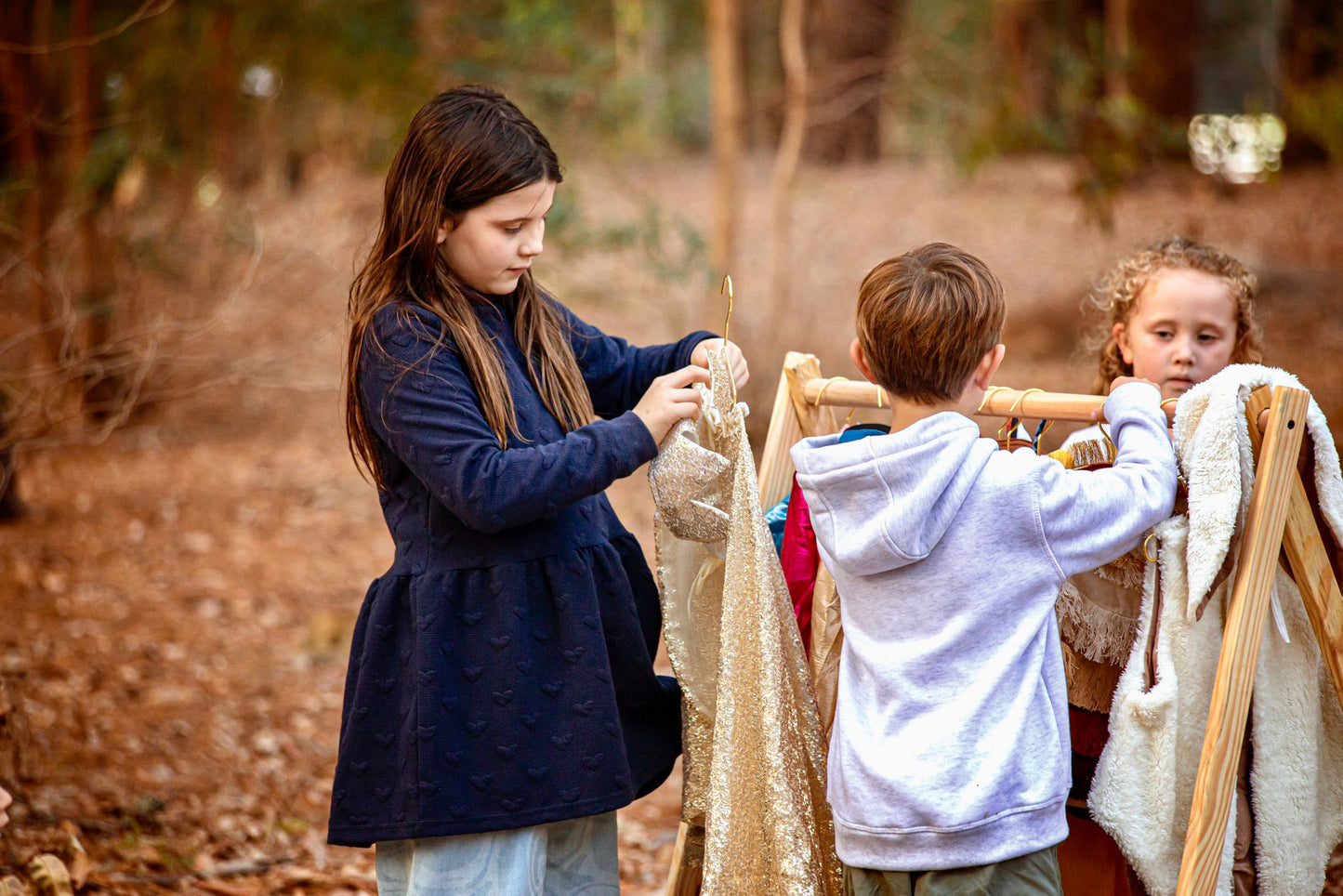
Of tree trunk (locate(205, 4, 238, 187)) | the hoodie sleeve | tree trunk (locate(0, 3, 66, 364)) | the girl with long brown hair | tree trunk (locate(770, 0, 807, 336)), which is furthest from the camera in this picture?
tree trunk (locate(205, 4, 238, 187))

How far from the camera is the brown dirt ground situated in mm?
3557

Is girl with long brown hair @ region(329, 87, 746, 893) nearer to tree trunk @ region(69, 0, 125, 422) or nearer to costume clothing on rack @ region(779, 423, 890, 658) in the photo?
costume clothing on rack @ region(779, 423, 890, 658)

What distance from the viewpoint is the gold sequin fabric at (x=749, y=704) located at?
79.4 inches

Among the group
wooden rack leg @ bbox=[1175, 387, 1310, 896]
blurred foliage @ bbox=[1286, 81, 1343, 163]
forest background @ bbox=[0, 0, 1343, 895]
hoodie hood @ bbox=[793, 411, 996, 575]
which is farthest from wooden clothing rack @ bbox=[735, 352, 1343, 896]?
blurred foliage @ bbox=[1286, 81, 1343, 163]

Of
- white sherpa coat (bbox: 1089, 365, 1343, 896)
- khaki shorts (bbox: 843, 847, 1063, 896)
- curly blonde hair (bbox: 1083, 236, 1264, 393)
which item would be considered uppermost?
curly blonde hair (bbox: 1083, 236, 1264, 393)

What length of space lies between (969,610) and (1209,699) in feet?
1.54

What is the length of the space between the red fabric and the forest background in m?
1.17

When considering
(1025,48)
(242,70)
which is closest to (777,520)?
(242,70)

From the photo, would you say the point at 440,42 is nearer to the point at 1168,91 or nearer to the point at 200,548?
the point at 200,548

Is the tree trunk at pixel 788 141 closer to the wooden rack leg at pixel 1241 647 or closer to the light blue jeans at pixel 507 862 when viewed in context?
the light blue jeans at pixel 507 862

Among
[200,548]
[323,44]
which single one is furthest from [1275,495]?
[323,44]

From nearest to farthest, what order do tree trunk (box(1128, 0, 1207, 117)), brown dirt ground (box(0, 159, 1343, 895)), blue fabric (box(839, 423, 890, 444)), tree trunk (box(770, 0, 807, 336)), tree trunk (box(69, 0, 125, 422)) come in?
1. blue fabric (box(839, 423, 890, 444))
2. brown dirt ground (box(0, 159, 1343, 895))
3. tree trunk (box(69, 0, 125, 422))
4. tree trunk (box(770, 0, 807, 336))
5. tree trunk (box(1128, 0, 1207, 117))

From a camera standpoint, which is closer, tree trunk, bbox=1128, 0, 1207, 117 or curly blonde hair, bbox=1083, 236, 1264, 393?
curly blonde hair, bbox=1083, 236, 1264, 393

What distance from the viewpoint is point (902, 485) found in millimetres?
1764
